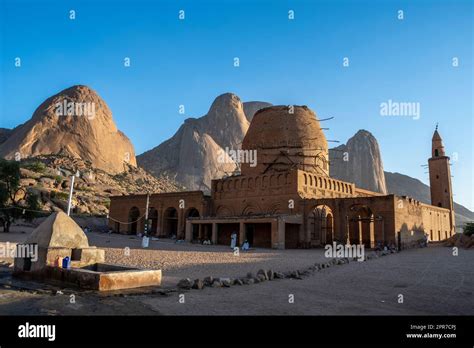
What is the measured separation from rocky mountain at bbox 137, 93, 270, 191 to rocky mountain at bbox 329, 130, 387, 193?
106ft

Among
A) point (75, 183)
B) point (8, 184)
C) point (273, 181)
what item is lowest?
point (8, 184)

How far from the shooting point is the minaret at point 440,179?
4994 centimetres

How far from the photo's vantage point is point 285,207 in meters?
32.4

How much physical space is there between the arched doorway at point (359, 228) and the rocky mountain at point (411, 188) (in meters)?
108

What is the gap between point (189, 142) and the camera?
105 metres

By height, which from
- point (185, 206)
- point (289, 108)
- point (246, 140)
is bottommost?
point (185, 206)

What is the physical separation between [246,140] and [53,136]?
152 ft

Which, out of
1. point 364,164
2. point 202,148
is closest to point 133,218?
point 202,148

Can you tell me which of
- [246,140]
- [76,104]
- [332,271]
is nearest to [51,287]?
[332,271]

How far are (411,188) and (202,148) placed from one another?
83578 millimetres

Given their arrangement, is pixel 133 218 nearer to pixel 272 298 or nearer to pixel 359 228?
pixel 359 228

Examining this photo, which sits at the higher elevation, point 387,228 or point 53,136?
point 53,136
